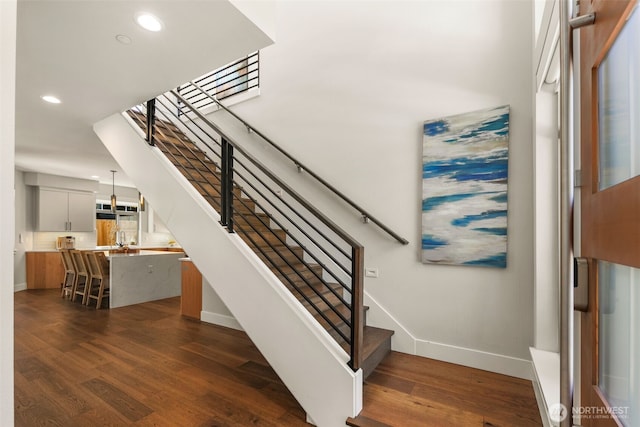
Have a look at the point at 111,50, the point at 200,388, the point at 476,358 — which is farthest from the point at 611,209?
the point at 111,50

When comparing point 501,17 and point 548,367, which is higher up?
point 501,17

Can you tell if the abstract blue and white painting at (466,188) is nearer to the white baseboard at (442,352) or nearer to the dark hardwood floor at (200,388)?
the white baseboard at (442,352)

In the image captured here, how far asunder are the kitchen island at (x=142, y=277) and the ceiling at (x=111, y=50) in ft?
7.87

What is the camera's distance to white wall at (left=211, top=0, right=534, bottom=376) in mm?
2445

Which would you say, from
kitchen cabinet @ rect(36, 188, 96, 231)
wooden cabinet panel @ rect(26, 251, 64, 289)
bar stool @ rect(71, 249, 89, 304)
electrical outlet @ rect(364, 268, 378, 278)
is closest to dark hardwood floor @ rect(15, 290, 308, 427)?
bar stool @ rect(71, 249, 89, 304)

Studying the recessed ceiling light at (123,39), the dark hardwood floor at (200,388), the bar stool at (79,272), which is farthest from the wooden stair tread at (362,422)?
the bar stool at (79,272)

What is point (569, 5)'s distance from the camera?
31.5 inches

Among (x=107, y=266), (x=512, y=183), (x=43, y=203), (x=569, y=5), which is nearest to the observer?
(x=569, y=5)

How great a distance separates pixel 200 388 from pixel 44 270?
6.48 meters

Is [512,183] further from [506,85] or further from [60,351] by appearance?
[60,351]

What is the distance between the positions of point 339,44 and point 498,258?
276cm

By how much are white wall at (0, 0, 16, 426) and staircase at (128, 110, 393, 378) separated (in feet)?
4.39

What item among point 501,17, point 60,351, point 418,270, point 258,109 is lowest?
point 60,351

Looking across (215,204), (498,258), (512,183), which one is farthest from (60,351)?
(512,183)
